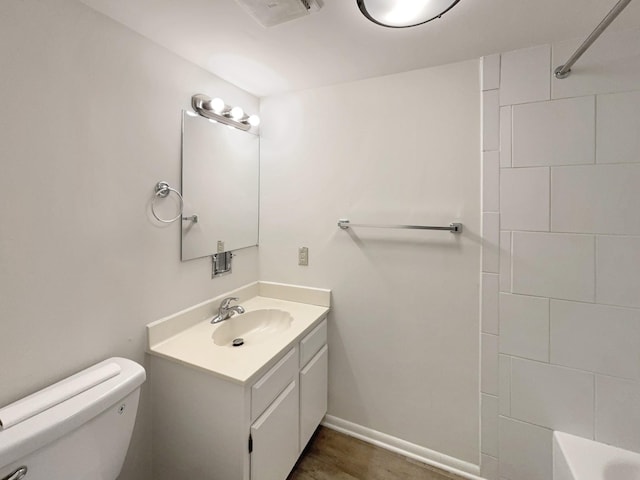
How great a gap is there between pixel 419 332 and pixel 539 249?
73 cm

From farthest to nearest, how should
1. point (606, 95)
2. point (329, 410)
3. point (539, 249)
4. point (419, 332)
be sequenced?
point (329, 410), point (419, 332), point (539, 249), point (606, 95)

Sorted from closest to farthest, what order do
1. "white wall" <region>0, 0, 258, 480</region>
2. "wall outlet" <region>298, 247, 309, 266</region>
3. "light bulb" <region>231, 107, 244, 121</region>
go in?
"white wall" <region>0, 0, 258, 480</region> → "light bulb" <region>231, 107, 244, 121</region> → "wall outlet" <region>298, 247, 309, 266</region>

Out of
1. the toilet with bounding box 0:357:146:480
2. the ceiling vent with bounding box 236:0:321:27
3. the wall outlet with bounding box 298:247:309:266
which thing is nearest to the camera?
the toilet with bounding box 0:357:146:480

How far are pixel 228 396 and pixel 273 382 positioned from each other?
0.22 metres

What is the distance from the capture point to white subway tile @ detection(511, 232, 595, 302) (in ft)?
4.19

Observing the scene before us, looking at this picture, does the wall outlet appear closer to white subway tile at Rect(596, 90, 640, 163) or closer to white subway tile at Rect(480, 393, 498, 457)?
white subway tile at Rect(480, 393, 498, 457)

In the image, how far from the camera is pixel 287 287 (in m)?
1.98

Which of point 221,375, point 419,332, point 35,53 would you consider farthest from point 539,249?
point 35,53

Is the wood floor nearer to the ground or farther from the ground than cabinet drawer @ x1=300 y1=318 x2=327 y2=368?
nearer to the ground

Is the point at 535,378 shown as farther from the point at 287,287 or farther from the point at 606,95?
the point at 287,287

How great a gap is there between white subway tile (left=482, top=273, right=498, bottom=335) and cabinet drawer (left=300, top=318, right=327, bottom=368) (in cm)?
89

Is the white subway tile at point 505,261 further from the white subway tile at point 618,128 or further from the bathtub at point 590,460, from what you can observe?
the bathtub at point 590,460

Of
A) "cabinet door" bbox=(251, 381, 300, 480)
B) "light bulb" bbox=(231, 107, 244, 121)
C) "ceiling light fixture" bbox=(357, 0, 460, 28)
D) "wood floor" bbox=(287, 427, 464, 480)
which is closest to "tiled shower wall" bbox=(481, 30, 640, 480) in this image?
"wood floor" bbox=(287, 427, 464, 480)

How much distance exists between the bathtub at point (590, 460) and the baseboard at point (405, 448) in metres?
0.41
